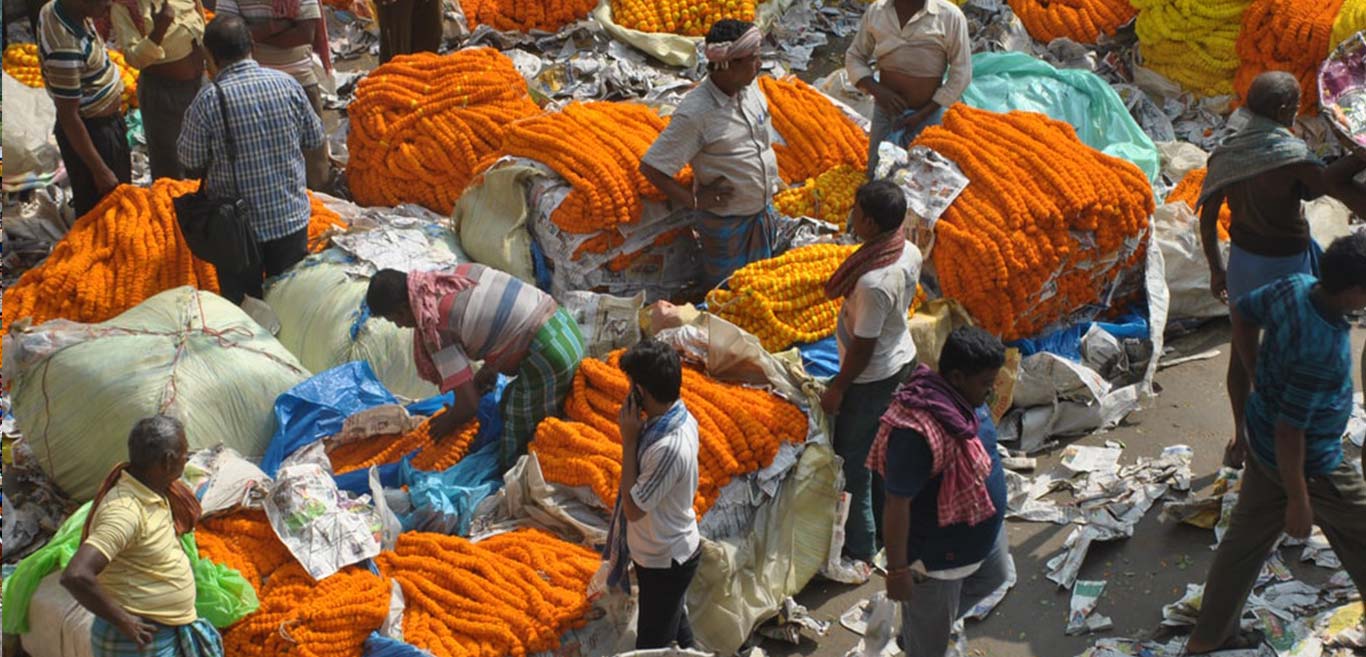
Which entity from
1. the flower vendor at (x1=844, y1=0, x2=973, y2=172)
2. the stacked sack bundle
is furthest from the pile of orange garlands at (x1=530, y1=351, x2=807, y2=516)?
the stacked sack bundle

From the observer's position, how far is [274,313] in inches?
254

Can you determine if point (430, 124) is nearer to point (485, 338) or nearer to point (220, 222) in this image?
point (220, 222)

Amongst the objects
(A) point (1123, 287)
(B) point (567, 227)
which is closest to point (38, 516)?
(B) point (567, 227)

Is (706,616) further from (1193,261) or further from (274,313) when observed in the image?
(1193,261)

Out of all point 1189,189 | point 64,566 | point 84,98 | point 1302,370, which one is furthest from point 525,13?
point 1302,370

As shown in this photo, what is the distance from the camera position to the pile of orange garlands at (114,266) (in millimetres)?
6297

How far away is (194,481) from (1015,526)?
9.61 feet

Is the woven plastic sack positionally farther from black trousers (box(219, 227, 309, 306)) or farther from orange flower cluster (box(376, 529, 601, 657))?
orange flower cluster (box(376, 529, 601, 657))

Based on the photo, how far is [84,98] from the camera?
278 inches

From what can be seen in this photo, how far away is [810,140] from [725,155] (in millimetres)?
1021

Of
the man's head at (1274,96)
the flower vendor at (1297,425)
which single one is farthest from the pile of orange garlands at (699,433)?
the man's head at (1274,96)

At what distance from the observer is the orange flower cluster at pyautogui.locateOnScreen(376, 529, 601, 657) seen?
15.0 ft

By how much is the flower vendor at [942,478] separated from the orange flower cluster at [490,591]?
3.44 feet

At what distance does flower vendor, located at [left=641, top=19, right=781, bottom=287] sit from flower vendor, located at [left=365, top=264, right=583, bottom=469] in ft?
3.48
